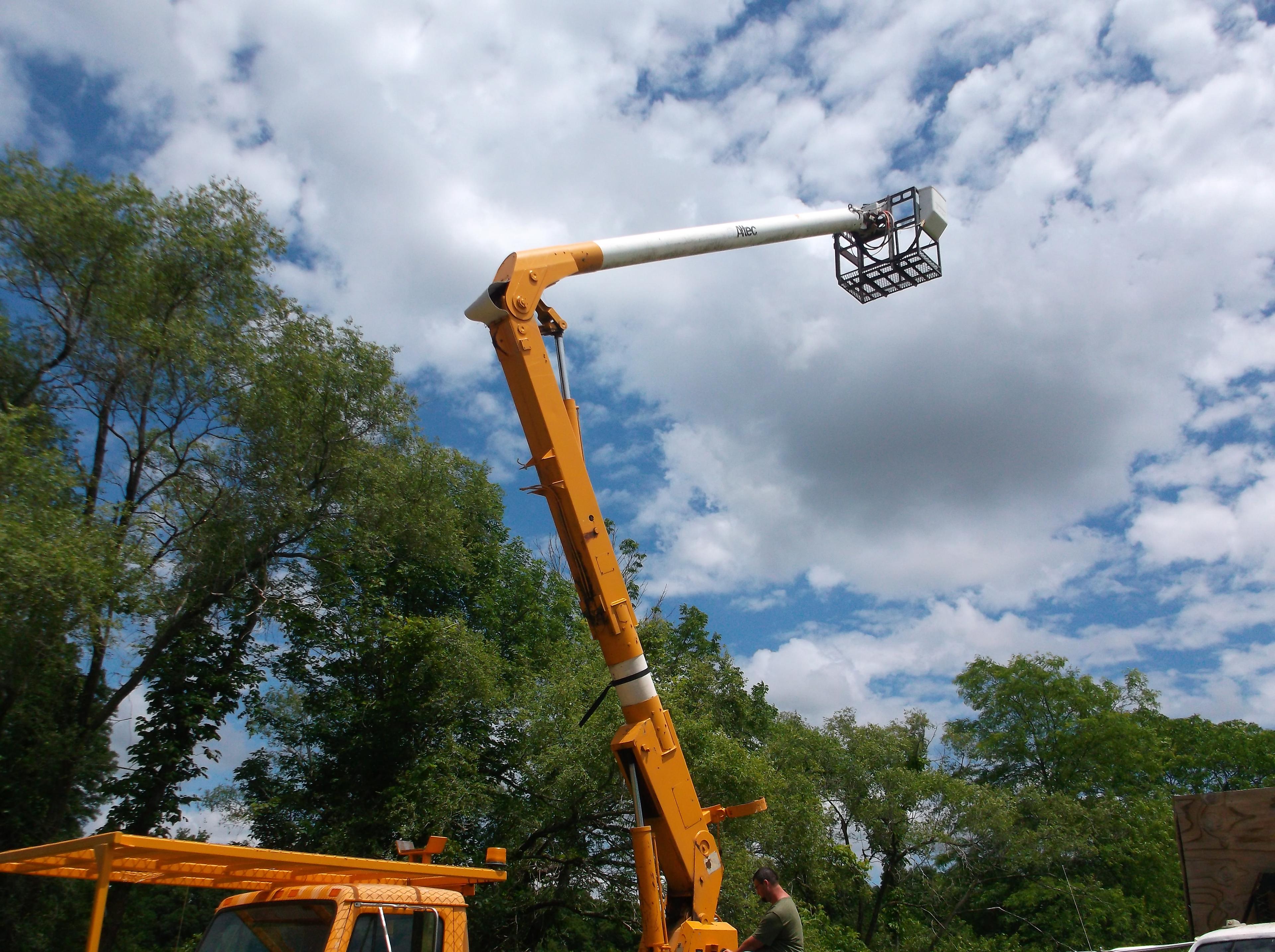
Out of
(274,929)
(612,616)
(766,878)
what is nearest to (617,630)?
(612,616)

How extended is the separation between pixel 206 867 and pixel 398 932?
116cm

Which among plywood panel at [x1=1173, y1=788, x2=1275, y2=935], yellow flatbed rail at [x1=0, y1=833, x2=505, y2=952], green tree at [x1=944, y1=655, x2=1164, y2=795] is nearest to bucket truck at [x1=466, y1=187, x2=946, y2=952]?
yellow flatbed rail at [x1=0, y1=833, x2=505, y2=952]

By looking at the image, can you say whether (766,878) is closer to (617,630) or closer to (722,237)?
(617,630)

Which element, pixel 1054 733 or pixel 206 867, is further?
pixel 1054 733

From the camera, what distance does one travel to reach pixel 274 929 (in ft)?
16.8

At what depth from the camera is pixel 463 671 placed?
17.2 metres

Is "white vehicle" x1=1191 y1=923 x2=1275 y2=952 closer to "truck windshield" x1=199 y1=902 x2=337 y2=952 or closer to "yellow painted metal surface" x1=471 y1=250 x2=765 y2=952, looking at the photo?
"yellow painted metal surface" x1=471 y1=250 x2=765 y2=952

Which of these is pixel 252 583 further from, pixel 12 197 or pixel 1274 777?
pixel 1274 777

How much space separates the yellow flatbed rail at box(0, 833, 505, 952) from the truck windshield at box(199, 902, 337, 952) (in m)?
0.20

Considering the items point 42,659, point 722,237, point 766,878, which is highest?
point 722,237

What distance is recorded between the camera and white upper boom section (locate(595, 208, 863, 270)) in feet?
32.1

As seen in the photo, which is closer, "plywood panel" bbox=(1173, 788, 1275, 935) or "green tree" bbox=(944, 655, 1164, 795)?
"plywood panel" bbox=(1173, 788, 1275, 935)

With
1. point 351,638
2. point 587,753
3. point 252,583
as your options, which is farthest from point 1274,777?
point 252,583

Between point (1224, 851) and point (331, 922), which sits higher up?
point (1224, 851)
